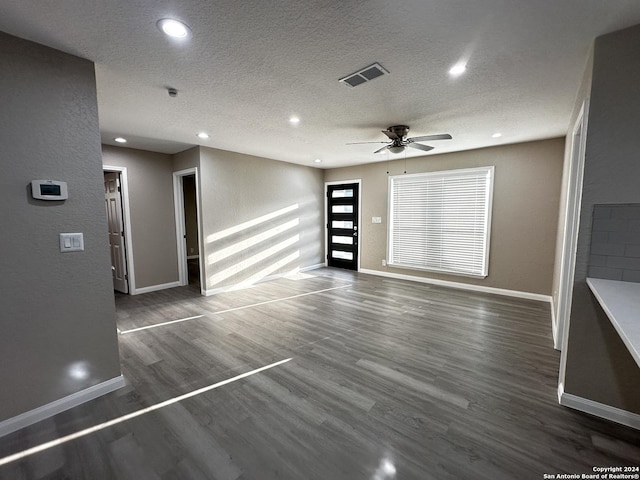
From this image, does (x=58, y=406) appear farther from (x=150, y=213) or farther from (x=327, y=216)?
(x=327, y=216)

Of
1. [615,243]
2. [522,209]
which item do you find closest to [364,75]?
[615,243]

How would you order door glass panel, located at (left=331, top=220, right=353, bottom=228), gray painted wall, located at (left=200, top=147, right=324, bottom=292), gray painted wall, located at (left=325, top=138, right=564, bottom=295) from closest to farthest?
gray painted wall, located at (left=325, top=138, right=564, bottom=295) → gray painted wall, located at (left=200, top=147, right=324, bottom=292) → door glass panel, located at (left=331, top=220, right=353, bottom=228)

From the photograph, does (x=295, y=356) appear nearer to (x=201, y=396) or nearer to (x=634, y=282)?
(x=201, y=396)

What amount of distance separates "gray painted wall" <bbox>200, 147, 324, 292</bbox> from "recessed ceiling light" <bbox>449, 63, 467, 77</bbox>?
3.87 m

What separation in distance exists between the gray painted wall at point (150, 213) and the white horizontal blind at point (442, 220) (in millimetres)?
4574

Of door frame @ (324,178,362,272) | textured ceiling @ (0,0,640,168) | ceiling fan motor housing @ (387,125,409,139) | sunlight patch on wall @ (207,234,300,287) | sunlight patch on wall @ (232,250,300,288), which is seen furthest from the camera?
door frame @ (324,178,362,272)

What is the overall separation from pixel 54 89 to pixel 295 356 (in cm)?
288

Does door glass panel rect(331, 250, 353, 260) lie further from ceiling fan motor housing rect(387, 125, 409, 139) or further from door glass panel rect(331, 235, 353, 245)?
ceiling fan motor housing rect(387, 125, 409, 139)

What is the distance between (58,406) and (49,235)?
125 centimetres

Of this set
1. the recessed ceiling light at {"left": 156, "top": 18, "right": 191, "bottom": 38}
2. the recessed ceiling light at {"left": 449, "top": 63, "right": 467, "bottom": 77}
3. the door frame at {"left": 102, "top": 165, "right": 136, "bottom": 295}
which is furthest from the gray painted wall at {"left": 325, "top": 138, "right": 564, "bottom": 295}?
the door frame at {"left": 102, "top": 165, "right": 136, "bottom": 295}

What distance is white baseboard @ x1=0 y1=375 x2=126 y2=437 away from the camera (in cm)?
179

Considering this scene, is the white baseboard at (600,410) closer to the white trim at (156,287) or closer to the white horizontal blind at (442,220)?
the white horizontal blind at (442,220)

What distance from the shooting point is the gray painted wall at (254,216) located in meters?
4.75

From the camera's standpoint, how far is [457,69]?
214 cm
